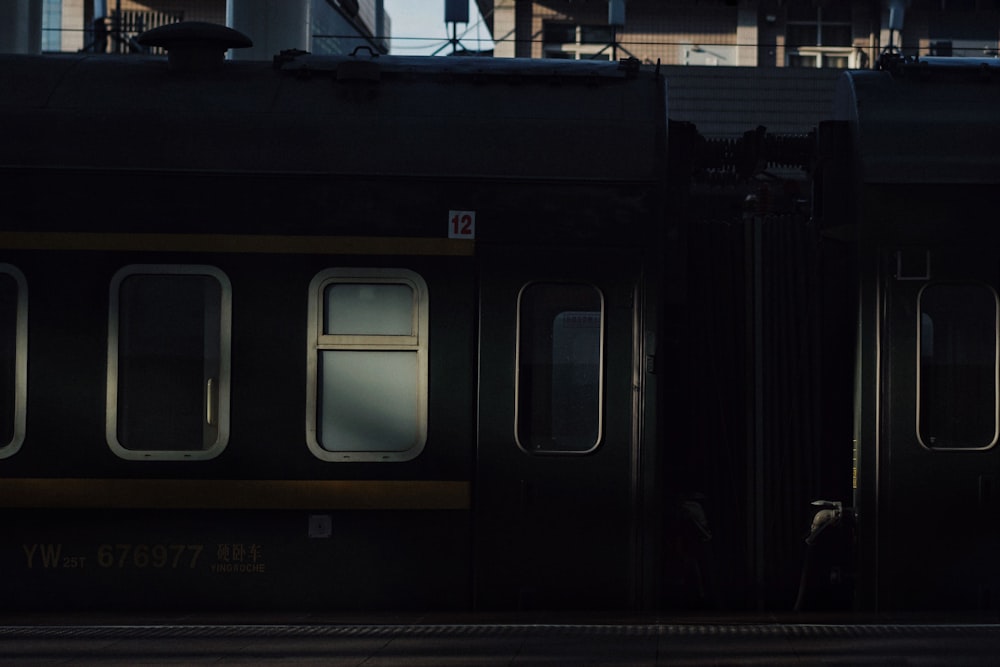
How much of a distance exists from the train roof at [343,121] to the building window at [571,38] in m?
21.4

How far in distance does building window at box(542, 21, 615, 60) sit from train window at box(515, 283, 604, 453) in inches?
867

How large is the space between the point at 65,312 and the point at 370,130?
2.06m

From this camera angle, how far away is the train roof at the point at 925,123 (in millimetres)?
8375

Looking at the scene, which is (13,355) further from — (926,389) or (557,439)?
(926,389)

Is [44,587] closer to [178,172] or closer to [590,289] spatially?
[178,172]

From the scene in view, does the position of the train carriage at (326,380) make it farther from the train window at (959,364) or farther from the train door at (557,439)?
the train window at (959,364)

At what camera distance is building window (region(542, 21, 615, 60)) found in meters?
29.7

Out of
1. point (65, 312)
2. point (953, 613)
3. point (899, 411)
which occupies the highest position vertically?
point (65, 312)

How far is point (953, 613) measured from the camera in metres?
8.22

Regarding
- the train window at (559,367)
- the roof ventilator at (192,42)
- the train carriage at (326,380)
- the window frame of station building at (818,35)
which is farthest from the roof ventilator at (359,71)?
the window frame of station building at (818,35)

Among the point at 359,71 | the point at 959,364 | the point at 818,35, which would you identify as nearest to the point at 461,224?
the point at 359,71

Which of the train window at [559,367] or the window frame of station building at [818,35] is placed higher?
the window frame of station building at [818,35]

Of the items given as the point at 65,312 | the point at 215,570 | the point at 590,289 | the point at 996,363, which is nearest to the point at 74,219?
the point at 65,312

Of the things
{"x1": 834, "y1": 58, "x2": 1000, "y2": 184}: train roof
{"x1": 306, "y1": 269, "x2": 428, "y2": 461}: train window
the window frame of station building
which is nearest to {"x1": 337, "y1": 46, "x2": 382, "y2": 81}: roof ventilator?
{"x1": 306, "y1": 269, "x2": 428, "y2": 461}: train window
